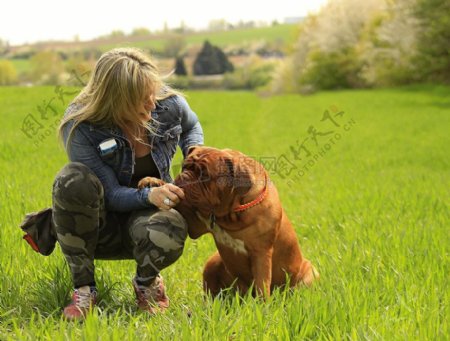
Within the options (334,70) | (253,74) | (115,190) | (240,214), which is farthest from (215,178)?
(253,74)

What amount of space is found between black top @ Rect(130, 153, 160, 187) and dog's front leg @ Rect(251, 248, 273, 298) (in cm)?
85

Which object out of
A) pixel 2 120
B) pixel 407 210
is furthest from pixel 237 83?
pixel 407 210

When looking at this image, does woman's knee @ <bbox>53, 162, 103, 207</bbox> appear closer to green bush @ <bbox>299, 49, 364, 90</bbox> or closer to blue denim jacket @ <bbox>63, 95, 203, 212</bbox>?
blue denim jacket @ <bbox>63, 95, 203, 212</bbox>

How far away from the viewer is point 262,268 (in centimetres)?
301

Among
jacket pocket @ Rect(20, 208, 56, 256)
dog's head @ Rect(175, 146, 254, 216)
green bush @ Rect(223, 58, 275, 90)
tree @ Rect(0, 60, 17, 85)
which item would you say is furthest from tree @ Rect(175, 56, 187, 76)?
dog's head @ Rect(175, 146, 254, 216)

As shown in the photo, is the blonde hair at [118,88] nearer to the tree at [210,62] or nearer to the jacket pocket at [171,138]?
the jacket pocket at [171,138]

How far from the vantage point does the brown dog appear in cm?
287

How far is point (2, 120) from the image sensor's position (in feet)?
48.7

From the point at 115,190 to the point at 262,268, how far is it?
861mm

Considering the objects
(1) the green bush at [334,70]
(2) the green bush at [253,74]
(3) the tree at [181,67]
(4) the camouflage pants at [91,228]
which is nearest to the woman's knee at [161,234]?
(4) the camouflage pants at [91,228]

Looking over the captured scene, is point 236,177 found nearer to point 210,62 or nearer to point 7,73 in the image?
point 7,73

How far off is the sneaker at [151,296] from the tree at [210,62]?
67771 mm

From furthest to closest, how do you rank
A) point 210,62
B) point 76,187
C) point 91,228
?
point 210,62 → point 91,228 → point 76,187

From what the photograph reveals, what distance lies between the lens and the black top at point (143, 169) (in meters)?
3.49
